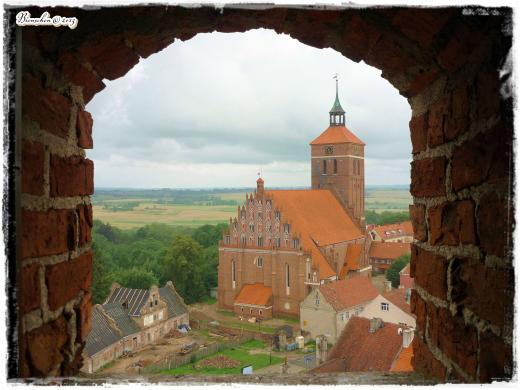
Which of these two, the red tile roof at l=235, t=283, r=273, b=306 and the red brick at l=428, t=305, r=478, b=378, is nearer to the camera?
the red brick at l=428, t=305, r=478, b=378

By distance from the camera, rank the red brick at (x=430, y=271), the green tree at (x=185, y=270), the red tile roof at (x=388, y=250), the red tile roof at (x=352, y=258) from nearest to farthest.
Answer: the red brick at (x=430, y=271)
the red tile roof at (x=352, y=258)
the green tree at (x=185, y=270)
the red tile roof at (x=388, y=250)

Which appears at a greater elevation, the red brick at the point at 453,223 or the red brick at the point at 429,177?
the red brick at the point at 429,177

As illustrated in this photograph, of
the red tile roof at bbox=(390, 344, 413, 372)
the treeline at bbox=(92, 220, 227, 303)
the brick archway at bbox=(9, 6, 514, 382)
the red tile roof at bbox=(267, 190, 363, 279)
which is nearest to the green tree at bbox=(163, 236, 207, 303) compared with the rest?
the treeline at bbox=(92, 220, 227, 303)

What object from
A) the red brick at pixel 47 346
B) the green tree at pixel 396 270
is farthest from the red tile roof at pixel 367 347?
the green tree at pixel 396 270

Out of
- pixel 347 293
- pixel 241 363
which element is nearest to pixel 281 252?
pixel 347 293

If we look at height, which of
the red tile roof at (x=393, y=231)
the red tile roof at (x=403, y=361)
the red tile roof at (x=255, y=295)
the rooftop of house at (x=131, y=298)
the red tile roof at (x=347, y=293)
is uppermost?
the red tile roof at (x=403, y=361)

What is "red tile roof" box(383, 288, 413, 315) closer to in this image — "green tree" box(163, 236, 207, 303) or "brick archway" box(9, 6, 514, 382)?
"brick archway" box(9, 6, 514, 382)

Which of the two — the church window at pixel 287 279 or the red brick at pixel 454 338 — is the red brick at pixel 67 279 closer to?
the red brick at pixel 454 338
